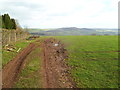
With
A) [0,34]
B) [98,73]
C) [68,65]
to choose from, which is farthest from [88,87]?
[0,34]

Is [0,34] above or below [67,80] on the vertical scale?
above

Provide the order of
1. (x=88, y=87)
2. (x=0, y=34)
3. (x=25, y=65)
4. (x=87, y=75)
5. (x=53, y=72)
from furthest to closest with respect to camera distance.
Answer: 1. (x=0, y=34)
2. (x=25, y=65)
3. (x=53, y=72)
4. (x=87, y=75)
5. (x=88, y=87)

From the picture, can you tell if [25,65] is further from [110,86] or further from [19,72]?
[110,86]

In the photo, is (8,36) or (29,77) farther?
(8,36)

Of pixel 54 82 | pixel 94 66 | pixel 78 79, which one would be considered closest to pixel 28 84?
pixel 54 82

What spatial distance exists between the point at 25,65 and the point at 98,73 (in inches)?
292

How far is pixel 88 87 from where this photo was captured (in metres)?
9.43

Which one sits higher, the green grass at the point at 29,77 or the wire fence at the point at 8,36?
the wire fence at the point at 8,36

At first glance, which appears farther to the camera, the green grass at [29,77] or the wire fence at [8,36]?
the wire fence at [8,36]

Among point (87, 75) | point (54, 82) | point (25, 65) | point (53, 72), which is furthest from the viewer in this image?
point (25, 65)

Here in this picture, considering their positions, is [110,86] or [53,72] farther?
[53,72]

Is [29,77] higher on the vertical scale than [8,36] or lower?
lower

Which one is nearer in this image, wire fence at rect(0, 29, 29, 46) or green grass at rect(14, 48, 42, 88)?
green grass at rect(14, 48, 42, 88)

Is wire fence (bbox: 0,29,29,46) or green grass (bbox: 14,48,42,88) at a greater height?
wire fence (bbox: 0,29,29,46)
